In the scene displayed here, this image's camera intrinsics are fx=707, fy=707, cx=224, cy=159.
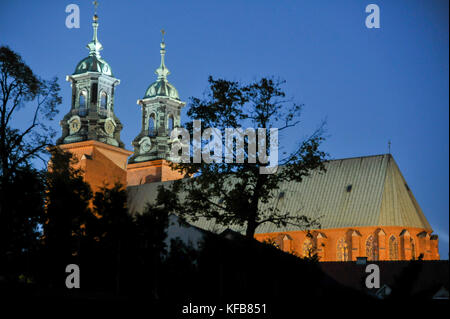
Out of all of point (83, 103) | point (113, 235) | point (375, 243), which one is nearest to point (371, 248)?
point (375, 243)

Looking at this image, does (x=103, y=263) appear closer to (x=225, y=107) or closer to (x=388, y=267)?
(x=225, y=107)

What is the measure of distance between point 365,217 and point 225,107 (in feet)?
91.0

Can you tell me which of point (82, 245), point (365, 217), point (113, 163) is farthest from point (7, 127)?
point (113, 163)

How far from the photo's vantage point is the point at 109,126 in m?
70.6

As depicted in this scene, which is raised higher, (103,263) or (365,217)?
(365,217)

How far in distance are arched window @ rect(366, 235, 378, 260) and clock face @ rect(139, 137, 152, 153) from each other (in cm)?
3323

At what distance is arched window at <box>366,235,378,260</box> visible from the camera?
52.6 metres

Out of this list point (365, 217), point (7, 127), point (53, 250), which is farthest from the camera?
point (365, 217)

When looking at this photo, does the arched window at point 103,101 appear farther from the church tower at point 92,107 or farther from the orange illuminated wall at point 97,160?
the orange illuminated wall at point 97,160

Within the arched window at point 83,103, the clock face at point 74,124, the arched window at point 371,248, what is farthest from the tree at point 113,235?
the arched window at point 83,103

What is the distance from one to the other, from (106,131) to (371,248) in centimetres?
2986

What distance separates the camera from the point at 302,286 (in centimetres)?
1420

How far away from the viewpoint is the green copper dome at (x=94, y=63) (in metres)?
72.1

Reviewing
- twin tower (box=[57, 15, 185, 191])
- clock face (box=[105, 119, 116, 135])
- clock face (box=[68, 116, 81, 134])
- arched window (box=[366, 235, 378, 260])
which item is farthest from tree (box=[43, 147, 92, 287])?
clock face (box=[105, 119, 116, 135])
